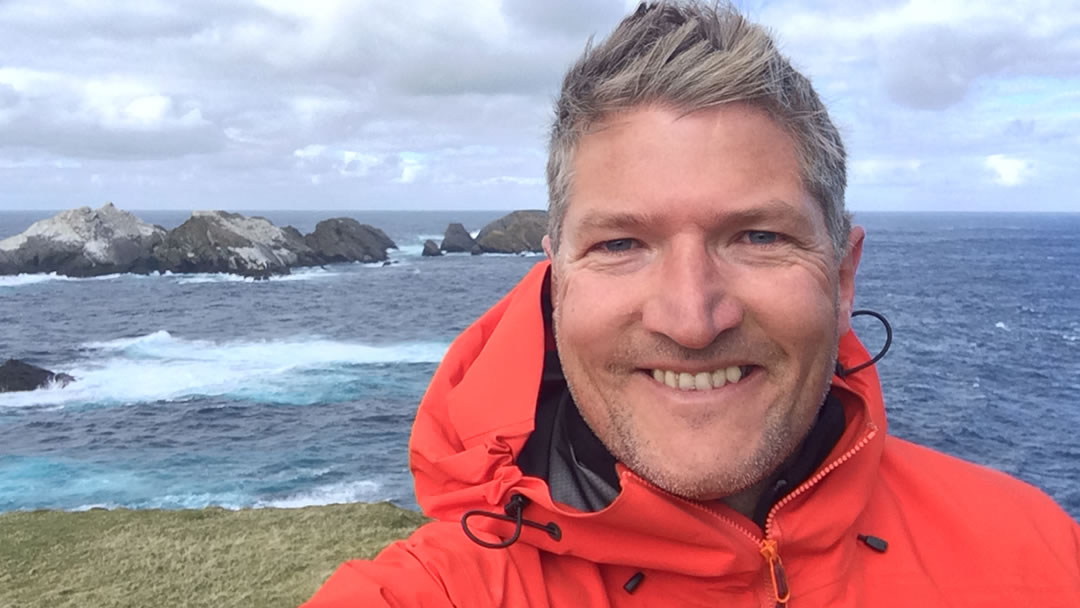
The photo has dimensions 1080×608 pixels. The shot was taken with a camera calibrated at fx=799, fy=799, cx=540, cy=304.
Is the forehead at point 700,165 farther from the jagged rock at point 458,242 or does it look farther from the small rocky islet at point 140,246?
the jagged rock at point 458,242

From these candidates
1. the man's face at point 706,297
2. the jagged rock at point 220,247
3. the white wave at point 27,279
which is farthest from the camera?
the jagged rock at point 220,247

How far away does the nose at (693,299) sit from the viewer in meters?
2.20

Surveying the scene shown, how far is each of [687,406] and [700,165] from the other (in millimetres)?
686

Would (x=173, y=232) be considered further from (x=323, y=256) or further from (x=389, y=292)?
(x=389, y=292)

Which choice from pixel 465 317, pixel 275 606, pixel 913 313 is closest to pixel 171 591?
pixel 275 606

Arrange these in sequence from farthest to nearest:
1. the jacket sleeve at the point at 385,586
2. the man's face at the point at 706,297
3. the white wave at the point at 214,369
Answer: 1. the white wave at the point at 214,369
2. the man's face at the point at 706,297
3. the jacket sleeve at the point at 385,586

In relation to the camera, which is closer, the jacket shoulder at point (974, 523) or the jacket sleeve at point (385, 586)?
the jacket sleeve at point (385, 586)

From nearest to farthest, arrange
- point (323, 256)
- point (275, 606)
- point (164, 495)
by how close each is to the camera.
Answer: point (275, 606), point (164, 495), point (323, 256)

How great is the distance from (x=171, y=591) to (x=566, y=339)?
10318 mm

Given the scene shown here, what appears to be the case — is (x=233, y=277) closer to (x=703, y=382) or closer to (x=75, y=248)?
(x=75, y=248)

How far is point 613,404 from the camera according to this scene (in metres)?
2.40

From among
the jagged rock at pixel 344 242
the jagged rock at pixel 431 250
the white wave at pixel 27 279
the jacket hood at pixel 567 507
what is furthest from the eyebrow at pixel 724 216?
the jagged rock at pixel 431 250

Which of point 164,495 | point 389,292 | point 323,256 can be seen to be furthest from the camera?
point 323,256

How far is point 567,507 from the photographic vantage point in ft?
7.52
